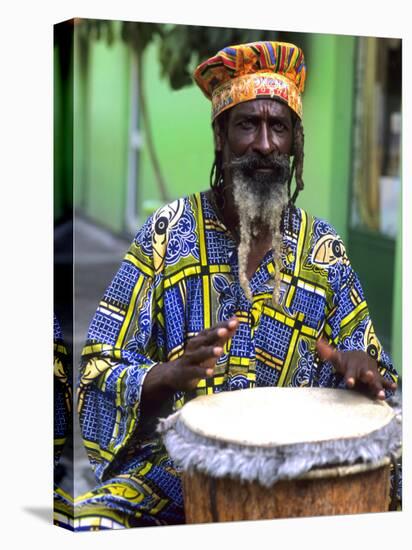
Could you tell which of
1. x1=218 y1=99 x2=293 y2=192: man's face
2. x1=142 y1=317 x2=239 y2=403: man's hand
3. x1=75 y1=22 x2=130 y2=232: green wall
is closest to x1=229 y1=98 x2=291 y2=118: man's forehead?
x1=218 y1=99 x2=293 y2=192: man's face

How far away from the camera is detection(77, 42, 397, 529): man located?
5055mm

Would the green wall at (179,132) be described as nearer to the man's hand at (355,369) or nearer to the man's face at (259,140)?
the man's face at (259,140)

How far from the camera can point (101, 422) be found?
512 centimetres

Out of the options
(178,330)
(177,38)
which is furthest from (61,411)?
(177,38)

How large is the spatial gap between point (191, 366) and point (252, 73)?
53.9 inches

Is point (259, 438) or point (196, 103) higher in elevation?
point (196, 103)

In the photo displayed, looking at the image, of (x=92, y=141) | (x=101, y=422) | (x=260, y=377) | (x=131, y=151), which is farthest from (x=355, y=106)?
(x=101, y=422)

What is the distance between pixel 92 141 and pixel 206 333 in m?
1.53

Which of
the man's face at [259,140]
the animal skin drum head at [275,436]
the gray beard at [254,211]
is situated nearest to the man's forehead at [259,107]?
the man's face at [259,140]

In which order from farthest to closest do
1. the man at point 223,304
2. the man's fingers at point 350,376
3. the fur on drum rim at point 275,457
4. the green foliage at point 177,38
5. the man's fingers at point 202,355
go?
the green foliage at point 177,38 < the man at point 223,304 < the man's fingers at point 350,376 < the man's fingers at point 202,355 < the fur on drum rim at point 275,457

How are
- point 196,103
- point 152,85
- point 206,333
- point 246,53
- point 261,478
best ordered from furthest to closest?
point 152,85 → point 196,103 → point 246,53 → point 206,333 → point 261,478

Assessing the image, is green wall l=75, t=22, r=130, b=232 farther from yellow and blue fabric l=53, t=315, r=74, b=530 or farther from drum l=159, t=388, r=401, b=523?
drum l=159, t=388, r=401, b=523

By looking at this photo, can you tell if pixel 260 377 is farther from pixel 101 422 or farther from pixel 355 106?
pixel 355 106

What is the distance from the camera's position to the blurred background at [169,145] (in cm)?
511
